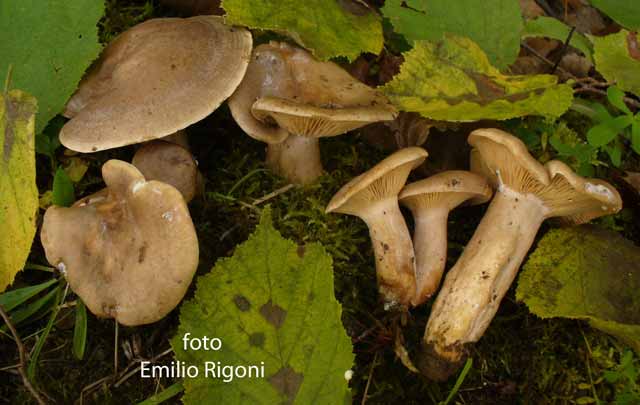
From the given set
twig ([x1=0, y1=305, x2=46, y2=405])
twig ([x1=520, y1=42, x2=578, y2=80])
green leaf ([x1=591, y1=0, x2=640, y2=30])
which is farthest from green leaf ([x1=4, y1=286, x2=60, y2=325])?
green leaf ([x1=591, y1=0, x2=640, y2=30])

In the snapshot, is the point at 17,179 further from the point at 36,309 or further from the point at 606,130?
the point at 606,130

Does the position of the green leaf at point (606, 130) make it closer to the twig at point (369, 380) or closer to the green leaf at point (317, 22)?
the green leaf at point (317, 22)

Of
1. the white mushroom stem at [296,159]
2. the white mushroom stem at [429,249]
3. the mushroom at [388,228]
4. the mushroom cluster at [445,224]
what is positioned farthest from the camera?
the white mushroom stem at [296,159]

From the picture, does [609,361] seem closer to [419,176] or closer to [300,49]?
[419,176]

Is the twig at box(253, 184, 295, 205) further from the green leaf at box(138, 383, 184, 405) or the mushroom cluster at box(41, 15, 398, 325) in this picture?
the green leaf at box(138, 383, 184, 405)

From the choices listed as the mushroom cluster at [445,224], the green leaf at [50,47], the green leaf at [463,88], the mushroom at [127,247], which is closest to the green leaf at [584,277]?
the mushroom cluster at [445,224]

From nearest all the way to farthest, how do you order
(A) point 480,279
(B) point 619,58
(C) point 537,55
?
(A) point 480,279
(B) point 619,58
(C) point 537,55

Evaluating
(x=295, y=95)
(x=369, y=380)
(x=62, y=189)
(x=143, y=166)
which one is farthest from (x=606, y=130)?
(x=62, y=189)
